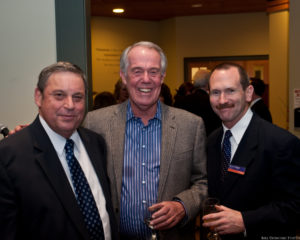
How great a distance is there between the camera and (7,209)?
141 cm

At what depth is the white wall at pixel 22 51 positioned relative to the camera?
7.32 ft

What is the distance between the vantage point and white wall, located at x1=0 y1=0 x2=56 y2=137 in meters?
2.23

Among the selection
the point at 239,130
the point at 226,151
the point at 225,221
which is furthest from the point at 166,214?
→ the point at 239,130

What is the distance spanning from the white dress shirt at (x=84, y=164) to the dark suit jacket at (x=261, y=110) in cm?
295

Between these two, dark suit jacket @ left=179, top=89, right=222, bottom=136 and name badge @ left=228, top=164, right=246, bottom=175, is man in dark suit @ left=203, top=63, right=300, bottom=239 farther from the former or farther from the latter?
dark suit jacket @ left=179, top=89, right=222, bottom=136

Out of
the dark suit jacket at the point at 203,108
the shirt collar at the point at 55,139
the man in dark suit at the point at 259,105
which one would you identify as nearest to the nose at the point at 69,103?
the shirt collar at the point at 55,139

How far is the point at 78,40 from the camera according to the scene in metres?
2.22

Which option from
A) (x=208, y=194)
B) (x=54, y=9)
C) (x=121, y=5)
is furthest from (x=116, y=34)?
(x=208, y=194)

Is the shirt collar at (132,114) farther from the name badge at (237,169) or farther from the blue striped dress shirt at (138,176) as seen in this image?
the name badge at (237,169)

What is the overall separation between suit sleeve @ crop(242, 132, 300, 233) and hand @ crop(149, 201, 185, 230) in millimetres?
364

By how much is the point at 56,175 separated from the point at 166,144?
739mm

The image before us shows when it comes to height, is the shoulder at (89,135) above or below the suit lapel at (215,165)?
above

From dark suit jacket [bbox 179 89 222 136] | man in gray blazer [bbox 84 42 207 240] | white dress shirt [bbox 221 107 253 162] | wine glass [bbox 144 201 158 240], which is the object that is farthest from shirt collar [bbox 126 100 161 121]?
dark suit jacket [bbox 179 89 222 136]

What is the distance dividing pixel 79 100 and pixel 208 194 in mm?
1005
